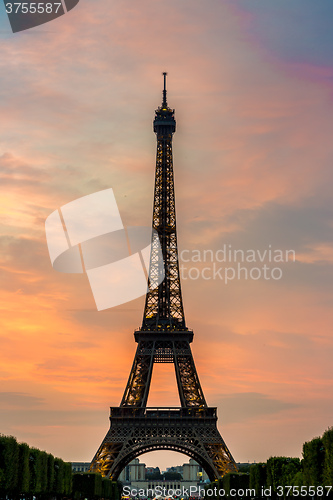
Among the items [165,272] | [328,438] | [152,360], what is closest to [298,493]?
[328,438]

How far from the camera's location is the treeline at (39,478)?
65312 millimetres

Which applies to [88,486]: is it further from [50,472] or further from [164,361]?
[164,361]

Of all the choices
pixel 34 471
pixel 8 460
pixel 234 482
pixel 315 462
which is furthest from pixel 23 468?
pixel 234 482

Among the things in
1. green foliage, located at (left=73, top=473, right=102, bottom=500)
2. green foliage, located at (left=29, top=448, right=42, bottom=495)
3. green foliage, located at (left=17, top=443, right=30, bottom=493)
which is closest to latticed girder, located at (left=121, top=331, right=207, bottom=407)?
green foliage, located at (left=73, top=473, right=102, bottom=500)

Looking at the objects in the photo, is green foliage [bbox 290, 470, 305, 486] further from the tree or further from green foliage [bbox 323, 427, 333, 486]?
the tree

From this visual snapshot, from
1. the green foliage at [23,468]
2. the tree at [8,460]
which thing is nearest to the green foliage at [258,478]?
the green foliage at [23,468]

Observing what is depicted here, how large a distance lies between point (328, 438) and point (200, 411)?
4040 cm

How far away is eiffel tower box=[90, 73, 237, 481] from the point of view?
327 ft

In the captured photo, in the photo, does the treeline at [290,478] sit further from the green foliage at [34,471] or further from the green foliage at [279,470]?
the green foliage at [34,471]

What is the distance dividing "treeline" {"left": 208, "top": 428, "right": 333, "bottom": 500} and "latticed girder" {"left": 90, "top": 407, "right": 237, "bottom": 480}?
452 cm

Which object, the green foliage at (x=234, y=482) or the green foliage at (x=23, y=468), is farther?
the green foliage at (x=234, y=482)

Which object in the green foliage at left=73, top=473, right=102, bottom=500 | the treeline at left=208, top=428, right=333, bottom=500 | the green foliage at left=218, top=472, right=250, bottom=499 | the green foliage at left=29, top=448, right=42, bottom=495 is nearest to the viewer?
the treeline at left=208, top=428, right=333, bottom=500

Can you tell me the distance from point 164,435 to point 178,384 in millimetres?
7303

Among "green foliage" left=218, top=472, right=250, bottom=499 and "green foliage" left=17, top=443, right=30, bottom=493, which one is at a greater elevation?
"green foliage" left=218, top=472, right=250, bottom=499
